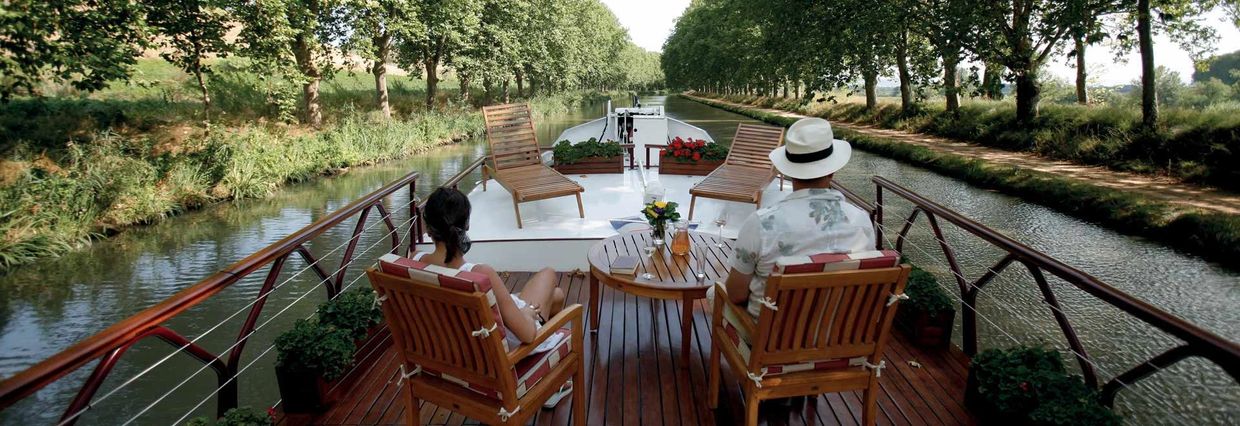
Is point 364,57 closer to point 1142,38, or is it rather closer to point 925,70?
point 925,70

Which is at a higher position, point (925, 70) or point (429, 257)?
point (925, 70)

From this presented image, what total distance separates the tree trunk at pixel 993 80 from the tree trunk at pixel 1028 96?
54.3 inches

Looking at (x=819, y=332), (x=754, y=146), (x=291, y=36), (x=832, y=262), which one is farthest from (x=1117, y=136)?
(x=291, y=36)

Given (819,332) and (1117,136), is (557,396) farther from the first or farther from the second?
(1117,136)

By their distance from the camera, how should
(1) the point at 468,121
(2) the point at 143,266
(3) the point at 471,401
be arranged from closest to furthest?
(3) the point at 471,401, (2) the point at 143,266, (1) the point at 468,121

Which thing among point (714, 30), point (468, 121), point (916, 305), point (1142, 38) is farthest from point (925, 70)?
point (714, 30)

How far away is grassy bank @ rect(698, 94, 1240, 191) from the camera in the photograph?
985 centimetres

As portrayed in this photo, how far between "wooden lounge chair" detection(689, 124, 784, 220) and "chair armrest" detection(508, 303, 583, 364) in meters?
3.04

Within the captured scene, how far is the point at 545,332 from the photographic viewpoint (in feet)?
6.92

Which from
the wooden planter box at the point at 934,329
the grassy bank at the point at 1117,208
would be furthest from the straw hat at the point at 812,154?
the grassy bank at the point at 1117,208

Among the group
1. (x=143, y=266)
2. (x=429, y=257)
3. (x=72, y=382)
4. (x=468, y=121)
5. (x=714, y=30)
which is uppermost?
(x=714, y=30)

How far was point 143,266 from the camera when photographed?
7.03 meters

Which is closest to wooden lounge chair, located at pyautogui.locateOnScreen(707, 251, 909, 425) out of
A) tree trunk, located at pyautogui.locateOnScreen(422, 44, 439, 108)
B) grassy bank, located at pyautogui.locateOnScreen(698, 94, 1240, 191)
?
grassy bank, located at pyautogui.locateOnScreen(698, 94, 1240, 191)

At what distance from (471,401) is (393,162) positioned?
14.2 metres
